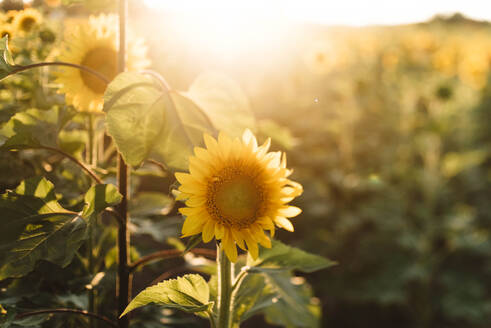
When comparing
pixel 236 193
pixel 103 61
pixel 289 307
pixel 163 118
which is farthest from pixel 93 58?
pixel 289 307

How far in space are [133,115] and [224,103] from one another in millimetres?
170

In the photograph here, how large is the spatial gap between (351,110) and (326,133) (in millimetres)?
459

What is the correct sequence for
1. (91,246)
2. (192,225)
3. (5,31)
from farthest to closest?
(5,31)
(91,246)
(192,225)

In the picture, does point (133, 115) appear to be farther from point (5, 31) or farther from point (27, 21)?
point (27, 21)

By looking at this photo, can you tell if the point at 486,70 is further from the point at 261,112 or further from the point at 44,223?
the point at 44,223

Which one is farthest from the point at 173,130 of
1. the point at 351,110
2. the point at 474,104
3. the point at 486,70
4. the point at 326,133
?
the point at 486,70

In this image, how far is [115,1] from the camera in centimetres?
82

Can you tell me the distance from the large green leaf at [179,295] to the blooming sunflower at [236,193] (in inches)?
2.8

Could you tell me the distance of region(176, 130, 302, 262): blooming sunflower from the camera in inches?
22.8

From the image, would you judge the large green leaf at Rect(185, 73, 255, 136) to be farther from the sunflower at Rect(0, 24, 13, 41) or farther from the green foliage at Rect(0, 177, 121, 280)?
the sunflower at Rect(0, 24, 13, 41)

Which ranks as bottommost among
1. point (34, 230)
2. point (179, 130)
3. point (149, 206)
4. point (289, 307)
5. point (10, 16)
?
point (289, 307)

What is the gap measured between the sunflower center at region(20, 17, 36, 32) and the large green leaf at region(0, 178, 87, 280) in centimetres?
61

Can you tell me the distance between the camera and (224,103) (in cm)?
73

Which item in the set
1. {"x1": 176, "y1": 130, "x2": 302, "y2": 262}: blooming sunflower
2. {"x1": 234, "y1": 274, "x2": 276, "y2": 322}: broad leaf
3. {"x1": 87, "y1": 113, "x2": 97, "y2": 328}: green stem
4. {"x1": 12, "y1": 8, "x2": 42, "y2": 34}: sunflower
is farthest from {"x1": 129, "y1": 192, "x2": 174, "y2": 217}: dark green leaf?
{"x1": 12, "y1": 8, "x2": 42, "y2": 34}: sunflower
